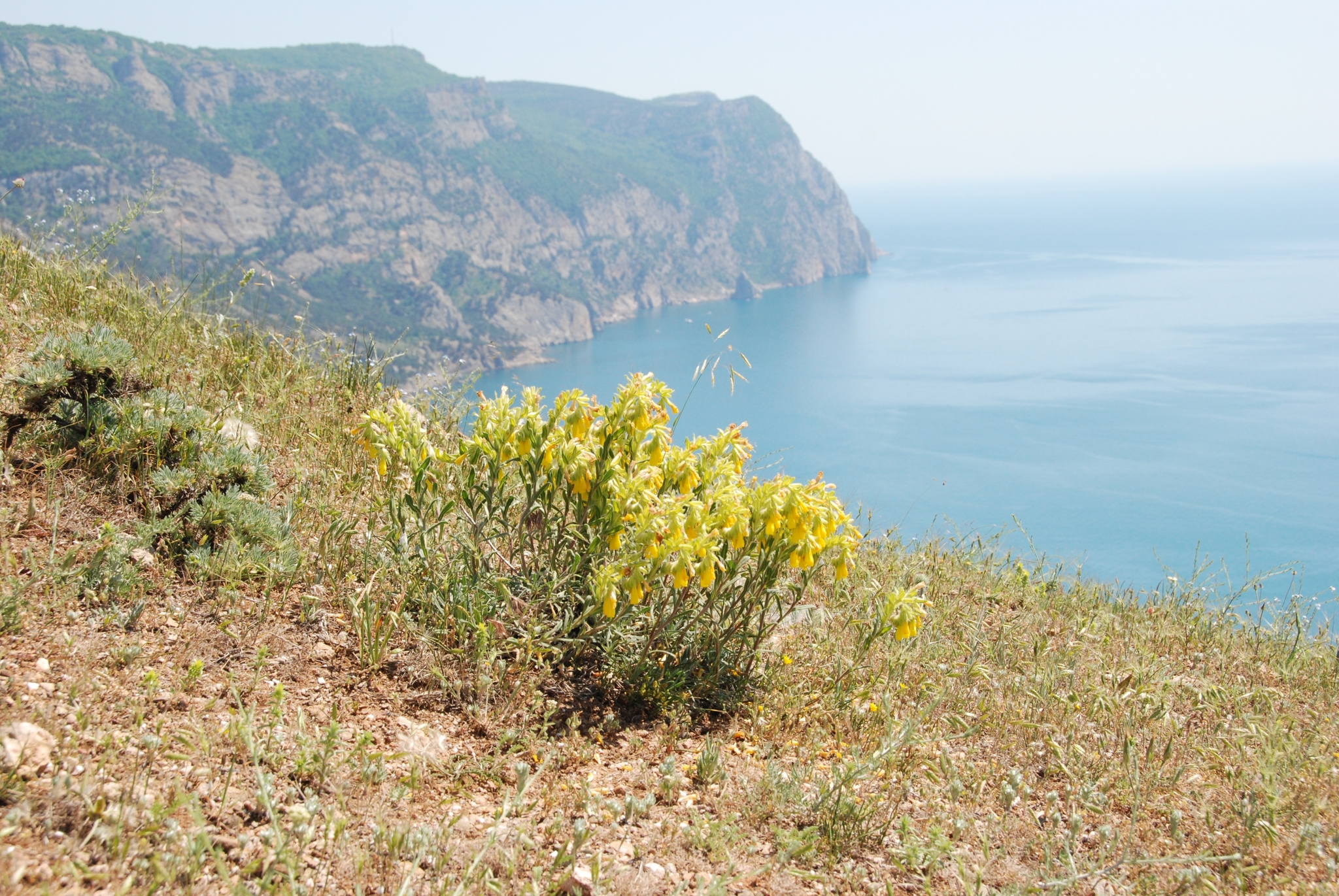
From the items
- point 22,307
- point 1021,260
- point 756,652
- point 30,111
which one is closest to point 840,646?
point 756,652

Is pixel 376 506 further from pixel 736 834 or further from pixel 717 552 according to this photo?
pixel 736 834

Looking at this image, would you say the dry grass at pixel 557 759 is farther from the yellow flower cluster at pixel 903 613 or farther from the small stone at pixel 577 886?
the yellow flower cluster at pixel 903 613

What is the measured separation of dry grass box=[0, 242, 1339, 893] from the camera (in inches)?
64.1

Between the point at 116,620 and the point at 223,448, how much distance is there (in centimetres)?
94

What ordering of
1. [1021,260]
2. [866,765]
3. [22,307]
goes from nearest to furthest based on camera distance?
1. [866,765]
2. [22,307]
3. [1021,260]

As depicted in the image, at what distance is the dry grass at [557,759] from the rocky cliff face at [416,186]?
57.7 m

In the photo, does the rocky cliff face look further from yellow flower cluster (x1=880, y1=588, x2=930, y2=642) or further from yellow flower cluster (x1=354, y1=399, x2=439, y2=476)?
yellow flower cluster (x1=880, y1=588, x2=930, y2=642)

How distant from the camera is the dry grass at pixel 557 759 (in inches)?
64.1

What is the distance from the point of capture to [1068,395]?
4619cm

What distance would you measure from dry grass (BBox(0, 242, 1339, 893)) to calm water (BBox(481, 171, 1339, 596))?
3.87 ft

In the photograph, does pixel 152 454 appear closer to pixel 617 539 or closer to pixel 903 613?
pixel 617 539

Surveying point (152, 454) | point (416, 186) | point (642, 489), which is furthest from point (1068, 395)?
point (416, 186)

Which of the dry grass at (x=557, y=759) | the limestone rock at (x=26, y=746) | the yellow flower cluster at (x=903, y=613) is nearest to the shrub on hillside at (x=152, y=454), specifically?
the dry grass at (x=557, y=759)

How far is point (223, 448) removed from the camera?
2949 millimetres
